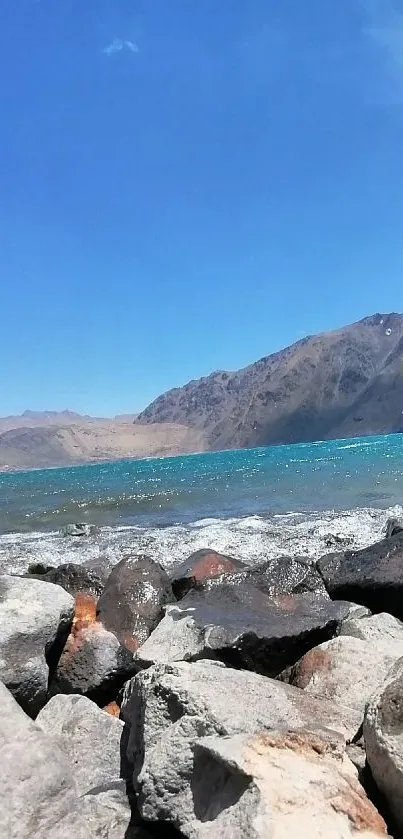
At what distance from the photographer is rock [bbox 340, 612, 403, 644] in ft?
19.9

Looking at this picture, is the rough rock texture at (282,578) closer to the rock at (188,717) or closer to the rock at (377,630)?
the rock at (377,630)

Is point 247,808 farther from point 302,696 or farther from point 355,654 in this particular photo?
point 355,654

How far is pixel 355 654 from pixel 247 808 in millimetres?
2930

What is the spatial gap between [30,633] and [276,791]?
11.0 feet

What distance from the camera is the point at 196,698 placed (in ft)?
12.3

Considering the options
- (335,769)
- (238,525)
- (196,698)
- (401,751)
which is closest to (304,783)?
(335,769)

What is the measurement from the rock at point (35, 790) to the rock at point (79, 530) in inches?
689

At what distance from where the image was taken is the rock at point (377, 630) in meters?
6.05

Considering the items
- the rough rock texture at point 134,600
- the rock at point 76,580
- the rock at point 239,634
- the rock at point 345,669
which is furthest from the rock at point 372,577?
the rock at point 76,580

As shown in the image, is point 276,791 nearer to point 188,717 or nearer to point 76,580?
point 188,717

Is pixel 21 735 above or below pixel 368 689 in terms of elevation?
above

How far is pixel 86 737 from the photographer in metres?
4.59

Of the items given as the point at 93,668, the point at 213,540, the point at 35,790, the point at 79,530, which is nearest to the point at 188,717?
the point at 35,790

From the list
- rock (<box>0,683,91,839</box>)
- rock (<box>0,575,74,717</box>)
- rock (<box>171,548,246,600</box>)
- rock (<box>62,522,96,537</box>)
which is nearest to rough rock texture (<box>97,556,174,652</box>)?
rock (<box>171,548,246,600</box>)
